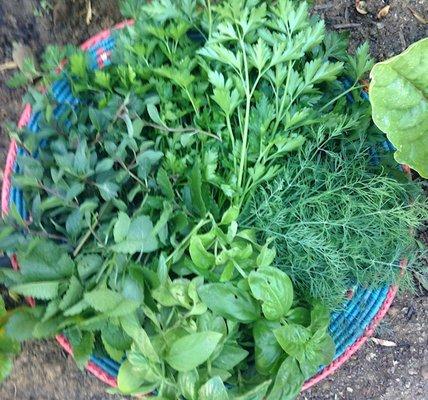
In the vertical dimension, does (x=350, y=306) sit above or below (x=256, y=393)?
below

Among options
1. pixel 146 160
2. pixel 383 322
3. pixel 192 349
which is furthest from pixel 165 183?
pixel 383 322

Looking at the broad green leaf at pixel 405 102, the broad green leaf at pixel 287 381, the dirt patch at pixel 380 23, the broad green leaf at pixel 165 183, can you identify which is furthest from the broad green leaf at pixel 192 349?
the dirt patch at pixel 380 23

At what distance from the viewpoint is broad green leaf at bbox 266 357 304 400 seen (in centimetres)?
93

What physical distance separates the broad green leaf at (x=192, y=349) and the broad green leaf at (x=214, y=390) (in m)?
0.03

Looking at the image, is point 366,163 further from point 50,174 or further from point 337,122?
point 50,174

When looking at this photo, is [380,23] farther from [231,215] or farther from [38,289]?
[38,289]

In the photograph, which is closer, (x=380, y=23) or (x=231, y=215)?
(x=231, y=215)

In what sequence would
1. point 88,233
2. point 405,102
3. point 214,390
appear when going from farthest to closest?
point 405,102 < point 88,233 < point 214,390

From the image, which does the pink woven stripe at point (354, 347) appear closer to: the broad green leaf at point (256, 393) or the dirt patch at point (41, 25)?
the broad green leaf at point (256, 393)

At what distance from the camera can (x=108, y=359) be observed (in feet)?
3.47

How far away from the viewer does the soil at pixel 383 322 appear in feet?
4.03

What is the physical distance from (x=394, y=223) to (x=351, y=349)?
0.79 ft

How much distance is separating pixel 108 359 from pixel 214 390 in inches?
10.4

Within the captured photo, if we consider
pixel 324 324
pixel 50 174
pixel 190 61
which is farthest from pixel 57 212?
pixel 324 324
